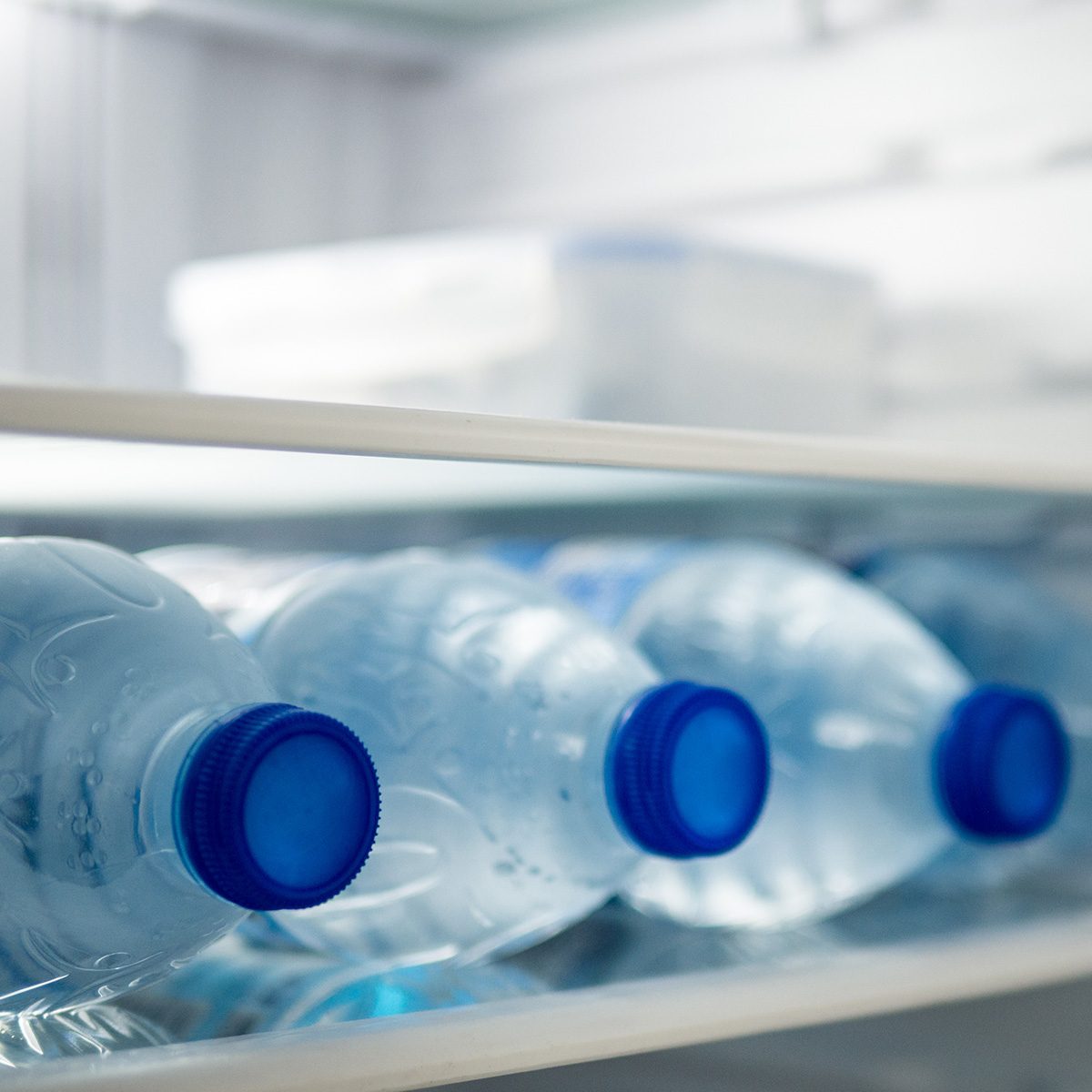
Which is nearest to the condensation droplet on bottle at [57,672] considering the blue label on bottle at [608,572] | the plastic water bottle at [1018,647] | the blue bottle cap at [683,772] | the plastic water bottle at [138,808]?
the plastic water bottle at [138,808]

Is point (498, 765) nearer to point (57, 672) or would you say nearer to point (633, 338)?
point (57, 672)

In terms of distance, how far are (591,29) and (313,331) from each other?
1.92ft

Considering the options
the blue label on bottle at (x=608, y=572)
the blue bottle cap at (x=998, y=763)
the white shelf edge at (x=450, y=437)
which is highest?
the white shelf edge at (x=450, y=437)

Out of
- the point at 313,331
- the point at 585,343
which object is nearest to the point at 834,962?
the point at 585,343

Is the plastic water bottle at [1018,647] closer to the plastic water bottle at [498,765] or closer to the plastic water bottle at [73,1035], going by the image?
A: the plastic water bottle at [498,765]

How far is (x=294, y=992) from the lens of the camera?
2.19ft

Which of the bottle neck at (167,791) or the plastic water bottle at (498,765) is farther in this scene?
the plastic water bottle at (498,765)

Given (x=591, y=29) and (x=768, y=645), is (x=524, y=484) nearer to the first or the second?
(x=768, y=645)

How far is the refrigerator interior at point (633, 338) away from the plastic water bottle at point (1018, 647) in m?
0.05

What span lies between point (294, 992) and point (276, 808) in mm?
160

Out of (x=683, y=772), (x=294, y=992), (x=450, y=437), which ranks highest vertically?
(x=450, y=437)

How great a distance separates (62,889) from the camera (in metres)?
0.56

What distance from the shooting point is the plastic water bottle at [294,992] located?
62 centimetres

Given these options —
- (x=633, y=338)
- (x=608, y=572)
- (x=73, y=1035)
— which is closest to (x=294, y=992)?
(x=73, y=1035)
